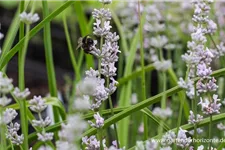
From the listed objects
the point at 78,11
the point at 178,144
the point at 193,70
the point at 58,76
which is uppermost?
the point at 58,76

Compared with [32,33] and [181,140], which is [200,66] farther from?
[32,33]

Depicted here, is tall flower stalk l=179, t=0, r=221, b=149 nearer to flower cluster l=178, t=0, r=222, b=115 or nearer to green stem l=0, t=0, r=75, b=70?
flower cluster l=178, t=0, r=222, b=115

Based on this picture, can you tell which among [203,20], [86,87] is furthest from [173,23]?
[86,87]

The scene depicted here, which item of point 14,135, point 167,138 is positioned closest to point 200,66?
point 167,138

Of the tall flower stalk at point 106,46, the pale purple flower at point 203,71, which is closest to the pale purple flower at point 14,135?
the tall flower stalk at point 106,46

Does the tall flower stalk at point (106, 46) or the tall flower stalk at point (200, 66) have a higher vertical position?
the tall flower stalk at point (106, 46)

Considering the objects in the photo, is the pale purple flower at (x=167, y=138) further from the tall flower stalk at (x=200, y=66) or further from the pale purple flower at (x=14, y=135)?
the pale purple flower at (x=14, y=135)

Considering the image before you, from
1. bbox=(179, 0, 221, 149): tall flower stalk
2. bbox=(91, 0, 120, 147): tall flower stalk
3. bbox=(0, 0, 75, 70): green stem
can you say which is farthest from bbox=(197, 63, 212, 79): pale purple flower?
bbox=(0, 0, 75, 70): green stem

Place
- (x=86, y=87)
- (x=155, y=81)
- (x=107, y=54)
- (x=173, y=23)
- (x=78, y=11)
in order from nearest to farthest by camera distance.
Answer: (x=86, y=87) < (x=107, y=54) < (x=78, y=11) < (x=173, y=23) < (x=155, y=81)

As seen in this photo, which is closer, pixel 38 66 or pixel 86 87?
pixel 86 87

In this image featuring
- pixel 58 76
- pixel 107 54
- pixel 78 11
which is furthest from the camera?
pixel 58 76

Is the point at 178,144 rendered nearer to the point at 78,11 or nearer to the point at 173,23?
the point at 78,11
